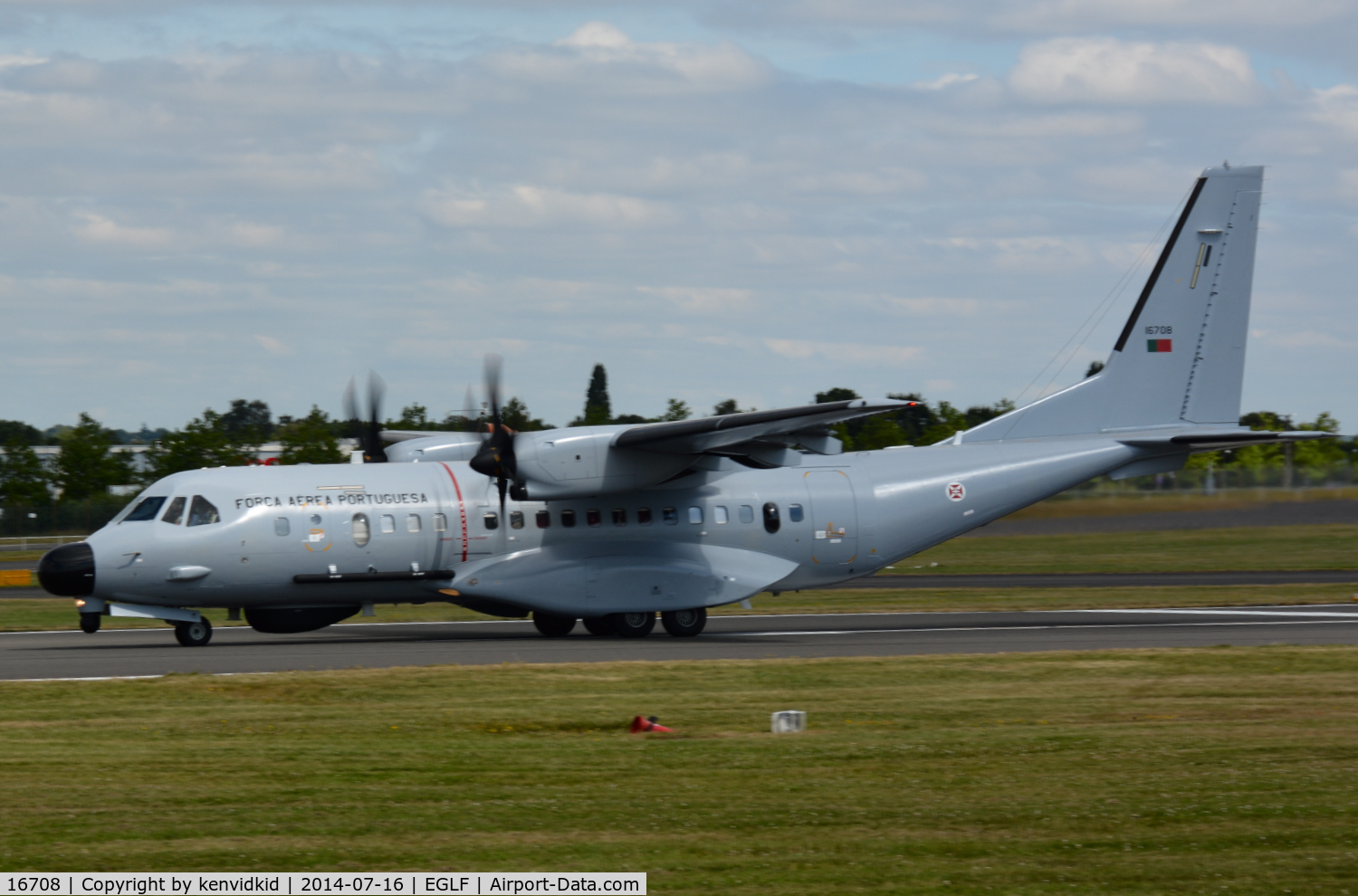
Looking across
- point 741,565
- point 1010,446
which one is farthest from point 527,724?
point 1010,446

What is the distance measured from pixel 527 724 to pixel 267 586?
10.5 m

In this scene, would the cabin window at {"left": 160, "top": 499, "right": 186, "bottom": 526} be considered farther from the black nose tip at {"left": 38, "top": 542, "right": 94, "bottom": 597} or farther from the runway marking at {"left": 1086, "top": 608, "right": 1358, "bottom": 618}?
the runway marking at {"left": 1086, "top": 608, "right": 1358, "bottom": 618}

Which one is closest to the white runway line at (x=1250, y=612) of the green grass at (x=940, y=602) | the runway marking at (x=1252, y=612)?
the runway marking at (x=1252, y=612)

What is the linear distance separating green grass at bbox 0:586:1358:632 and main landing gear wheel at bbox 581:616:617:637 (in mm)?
5262

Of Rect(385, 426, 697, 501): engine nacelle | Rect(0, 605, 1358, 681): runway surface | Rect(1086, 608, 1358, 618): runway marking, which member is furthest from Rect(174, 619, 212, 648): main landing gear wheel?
Rect(1086, 608, 1358, 618): runway marking

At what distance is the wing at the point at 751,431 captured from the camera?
21781mm

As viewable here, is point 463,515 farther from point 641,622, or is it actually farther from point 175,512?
point 175,512

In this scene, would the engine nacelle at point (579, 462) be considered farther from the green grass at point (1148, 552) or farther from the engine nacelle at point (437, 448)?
the green grass at point (1148, 552)

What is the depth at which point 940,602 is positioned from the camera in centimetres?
3225

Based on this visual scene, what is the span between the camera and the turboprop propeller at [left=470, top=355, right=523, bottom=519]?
22750 mm

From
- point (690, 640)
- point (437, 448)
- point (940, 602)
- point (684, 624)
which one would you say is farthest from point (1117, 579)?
point (437, 448)

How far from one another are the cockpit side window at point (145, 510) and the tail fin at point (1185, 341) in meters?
15.7

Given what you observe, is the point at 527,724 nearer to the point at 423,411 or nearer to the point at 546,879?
the point at 546,879
